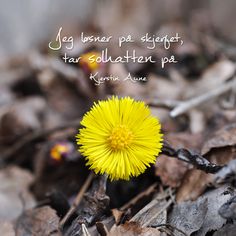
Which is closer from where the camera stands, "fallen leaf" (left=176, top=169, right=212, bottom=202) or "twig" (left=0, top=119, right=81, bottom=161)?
"fallen leaf" (left=176, top=169, right=212, bottom=202)

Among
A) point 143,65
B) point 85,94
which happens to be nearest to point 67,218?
point 85,94

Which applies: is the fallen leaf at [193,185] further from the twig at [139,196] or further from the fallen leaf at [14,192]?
the fallen leaf at [14,192]

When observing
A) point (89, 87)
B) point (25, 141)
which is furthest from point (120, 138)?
point (89, 87)

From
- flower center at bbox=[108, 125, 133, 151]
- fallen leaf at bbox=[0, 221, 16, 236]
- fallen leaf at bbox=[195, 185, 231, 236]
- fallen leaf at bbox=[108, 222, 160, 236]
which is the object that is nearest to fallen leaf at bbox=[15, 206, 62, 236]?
fallen leaf at bbox=[0, 221, 16, 236]

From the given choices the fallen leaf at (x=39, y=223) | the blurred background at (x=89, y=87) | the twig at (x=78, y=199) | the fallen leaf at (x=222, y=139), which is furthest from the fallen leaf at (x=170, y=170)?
the fallen leaf at (x=39, y=223)

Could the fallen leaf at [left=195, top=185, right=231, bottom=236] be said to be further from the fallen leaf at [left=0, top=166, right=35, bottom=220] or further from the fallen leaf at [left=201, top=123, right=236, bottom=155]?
the fallen leaf at [left=0, top=166, right=35, bottom=220]

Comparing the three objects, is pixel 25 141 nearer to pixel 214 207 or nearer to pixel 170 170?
pixel 170 170
